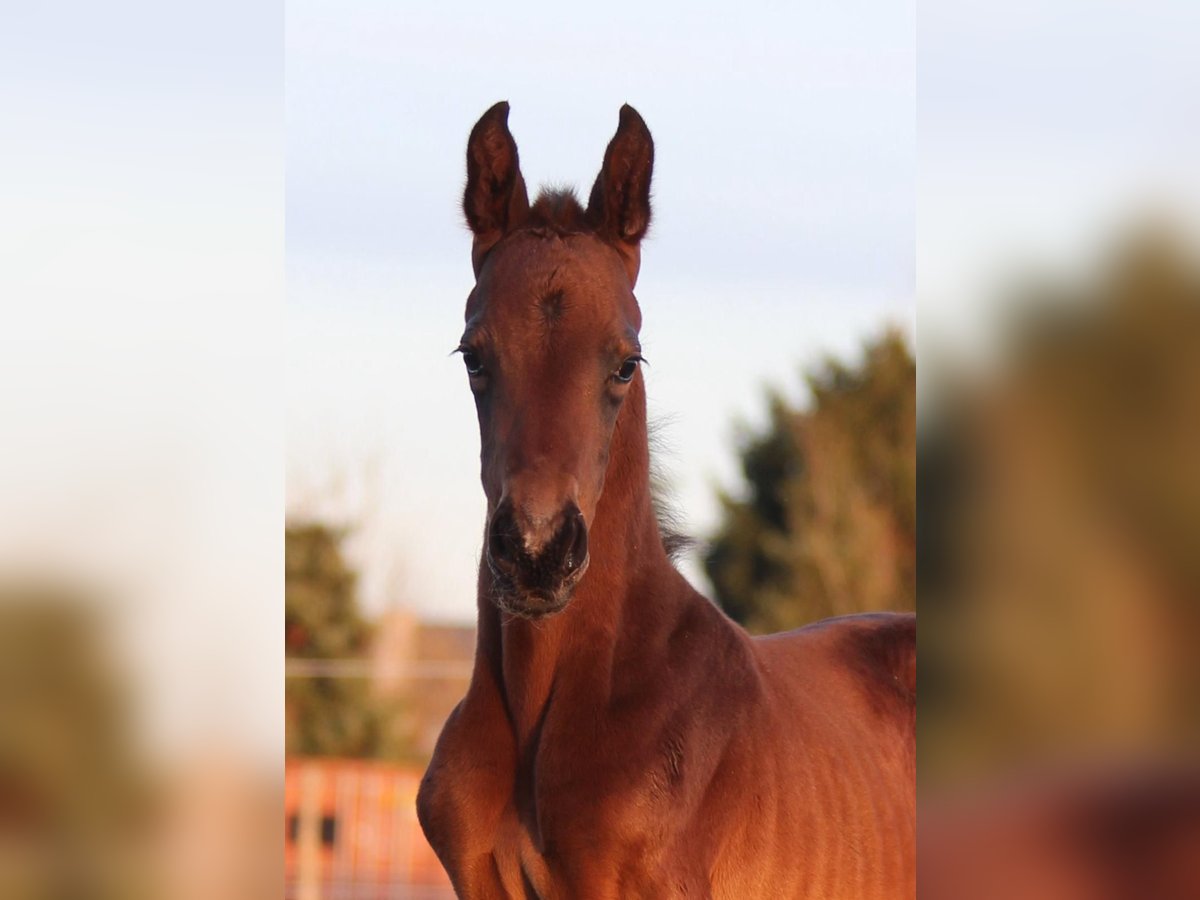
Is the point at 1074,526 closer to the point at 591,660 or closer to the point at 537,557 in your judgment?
the point at 537,557

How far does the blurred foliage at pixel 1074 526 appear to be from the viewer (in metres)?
1.01

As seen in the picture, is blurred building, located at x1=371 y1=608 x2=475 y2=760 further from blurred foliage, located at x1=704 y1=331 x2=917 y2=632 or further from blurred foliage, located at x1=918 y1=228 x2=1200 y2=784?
blurred foliage, located at x1=918 y1=228 x2=1200 y2=784

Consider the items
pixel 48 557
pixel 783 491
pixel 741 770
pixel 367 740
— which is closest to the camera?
pixel 48 557

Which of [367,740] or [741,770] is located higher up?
[741,770]

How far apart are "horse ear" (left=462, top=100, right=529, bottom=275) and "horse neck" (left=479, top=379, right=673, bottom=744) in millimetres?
651

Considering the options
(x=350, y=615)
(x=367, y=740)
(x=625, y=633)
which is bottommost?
(x=367, y=740)

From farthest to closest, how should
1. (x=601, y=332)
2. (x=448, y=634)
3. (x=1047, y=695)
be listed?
(x=448, y=634)
(x=601, y=332)
(x=1047, y=695)

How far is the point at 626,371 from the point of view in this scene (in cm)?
366

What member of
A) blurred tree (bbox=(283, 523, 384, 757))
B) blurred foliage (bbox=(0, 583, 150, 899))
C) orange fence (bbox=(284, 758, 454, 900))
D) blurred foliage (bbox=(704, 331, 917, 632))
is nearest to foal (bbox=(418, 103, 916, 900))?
blurred foliage (bbox=(0, 583, 150, 899))

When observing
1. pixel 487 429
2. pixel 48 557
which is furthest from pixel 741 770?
pixel 48 557

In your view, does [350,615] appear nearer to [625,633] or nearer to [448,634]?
[448,634]

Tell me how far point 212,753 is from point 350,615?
55.5ft

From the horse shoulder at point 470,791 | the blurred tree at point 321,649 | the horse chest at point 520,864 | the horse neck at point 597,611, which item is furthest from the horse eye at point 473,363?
the blurred tree at point 321,649

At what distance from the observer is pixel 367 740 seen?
57.2 ft
